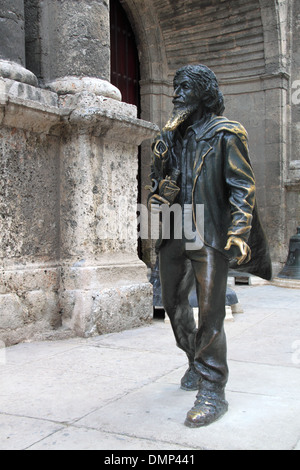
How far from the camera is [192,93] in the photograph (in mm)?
2953

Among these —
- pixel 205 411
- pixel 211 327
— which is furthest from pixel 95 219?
pixel 205 411

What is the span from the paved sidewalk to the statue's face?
1664 mm

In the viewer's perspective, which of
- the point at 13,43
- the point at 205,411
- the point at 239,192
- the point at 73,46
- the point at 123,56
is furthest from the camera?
the point at 123,56

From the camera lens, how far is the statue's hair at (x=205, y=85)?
2945 millimetres

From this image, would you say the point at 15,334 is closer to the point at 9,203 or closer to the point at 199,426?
the point at 9,203

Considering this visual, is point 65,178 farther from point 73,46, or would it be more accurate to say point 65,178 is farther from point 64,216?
point 73,46

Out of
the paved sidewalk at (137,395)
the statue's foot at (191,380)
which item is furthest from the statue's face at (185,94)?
the paved sidewalk at (137,395)

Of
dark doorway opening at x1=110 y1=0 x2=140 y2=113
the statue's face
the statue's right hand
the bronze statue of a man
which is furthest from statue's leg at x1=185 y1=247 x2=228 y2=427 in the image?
dark doorway opening at x1=110 y1=0 x2=140 y2=113

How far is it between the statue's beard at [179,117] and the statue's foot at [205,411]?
1.45 m

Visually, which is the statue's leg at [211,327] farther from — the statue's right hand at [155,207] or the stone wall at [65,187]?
the stone wall at [65,187]

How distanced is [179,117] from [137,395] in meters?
1.62
